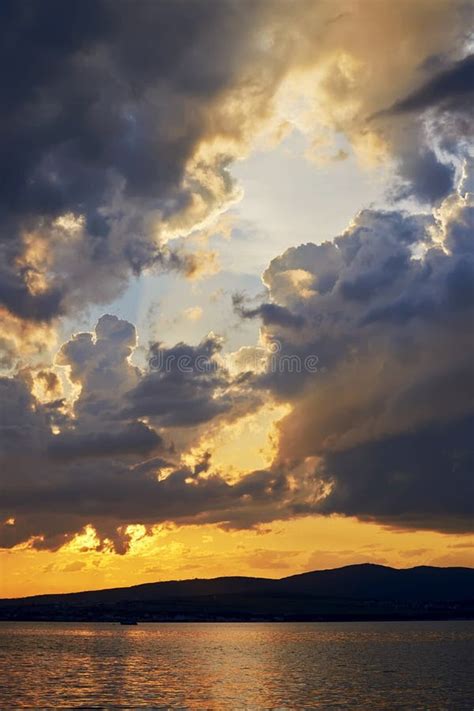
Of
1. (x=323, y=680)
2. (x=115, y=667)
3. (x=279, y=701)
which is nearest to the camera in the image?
(x=279, y=701)

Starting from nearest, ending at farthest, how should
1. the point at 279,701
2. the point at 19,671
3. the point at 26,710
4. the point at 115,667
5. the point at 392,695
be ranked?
the point at 26,710, the point at 279,701, the point at 392,695, the point at 19,671, the point at 115,667

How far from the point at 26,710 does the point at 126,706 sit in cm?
1387

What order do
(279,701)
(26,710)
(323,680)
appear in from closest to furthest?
(26,710), (279,701), (323,680)

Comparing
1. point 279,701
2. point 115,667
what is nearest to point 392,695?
point 279,701

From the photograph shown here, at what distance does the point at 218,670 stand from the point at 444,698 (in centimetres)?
7024

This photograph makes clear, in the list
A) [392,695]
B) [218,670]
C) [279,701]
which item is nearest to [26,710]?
[279,701]

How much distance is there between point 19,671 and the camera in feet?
608

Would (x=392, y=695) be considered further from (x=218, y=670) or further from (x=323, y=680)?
(x=218, y=670)

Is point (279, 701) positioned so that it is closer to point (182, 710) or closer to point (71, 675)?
point (182, 710)

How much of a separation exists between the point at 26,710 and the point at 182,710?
21.1 metres

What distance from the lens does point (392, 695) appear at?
142 meters

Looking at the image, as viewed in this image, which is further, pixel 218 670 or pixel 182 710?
pixel 218 670

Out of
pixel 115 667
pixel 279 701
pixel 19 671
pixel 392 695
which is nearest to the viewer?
pixel 279 701

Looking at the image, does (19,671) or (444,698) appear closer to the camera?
(444,698)
